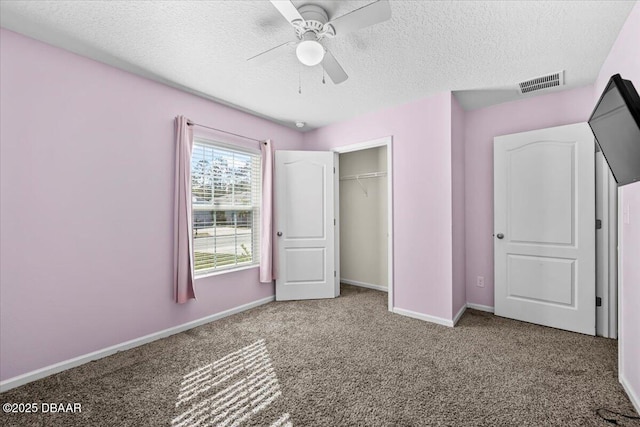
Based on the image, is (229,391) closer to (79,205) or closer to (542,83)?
(79,205)

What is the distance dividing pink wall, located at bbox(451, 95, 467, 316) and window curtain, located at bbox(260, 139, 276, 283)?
2152 mm

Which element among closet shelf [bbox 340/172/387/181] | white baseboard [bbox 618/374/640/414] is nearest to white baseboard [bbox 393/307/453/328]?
white baseboard [bbox 618/374/640/414]

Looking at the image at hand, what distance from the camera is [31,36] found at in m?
1.97

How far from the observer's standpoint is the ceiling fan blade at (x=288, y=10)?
4.61 feet

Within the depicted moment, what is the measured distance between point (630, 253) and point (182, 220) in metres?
3.49

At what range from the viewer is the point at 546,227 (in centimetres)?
288

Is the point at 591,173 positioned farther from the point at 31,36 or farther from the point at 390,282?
the point at 31,36

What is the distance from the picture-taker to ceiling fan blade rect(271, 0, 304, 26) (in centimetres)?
141

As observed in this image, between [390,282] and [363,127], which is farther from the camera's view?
[363,127]

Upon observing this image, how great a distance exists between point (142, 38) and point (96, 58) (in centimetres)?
58

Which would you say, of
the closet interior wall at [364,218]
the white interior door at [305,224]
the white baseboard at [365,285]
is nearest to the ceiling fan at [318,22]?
the white interior door at [305,224]

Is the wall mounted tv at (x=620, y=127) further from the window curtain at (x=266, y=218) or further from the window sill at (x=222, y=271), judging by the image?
the window sill at (x=222, y=271)

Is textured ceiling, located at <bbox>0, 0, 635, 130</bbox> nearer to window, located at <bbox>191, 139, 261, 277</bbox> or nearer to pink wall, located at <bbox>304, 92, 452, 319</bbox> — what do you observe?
pink wall, located at <bbox>304, 92, 452, 319</bbox>

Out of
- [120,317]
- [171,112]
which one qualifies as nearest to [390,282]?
[120,317]
